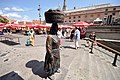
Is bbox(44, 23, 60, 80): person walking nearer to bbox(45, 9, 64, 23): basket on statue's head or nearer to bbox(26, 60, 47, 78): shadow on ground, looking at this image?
bbox(45, 9, 64, 23): basket on statue's head

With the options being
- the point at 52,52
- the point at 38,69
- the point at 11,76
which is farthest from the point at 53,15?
the point at 11,76

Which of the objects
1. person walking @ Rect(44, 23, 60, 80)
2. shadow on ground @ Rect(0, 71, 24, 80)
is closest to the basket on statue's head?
person walking @ Rect(44, 23, 60, 80)

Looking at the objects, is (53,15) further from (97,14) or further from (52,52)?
(97,14)

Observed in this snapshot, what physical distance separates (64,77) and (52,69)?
0.72 meters

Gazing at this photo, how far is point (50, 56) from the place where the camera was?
146 inches

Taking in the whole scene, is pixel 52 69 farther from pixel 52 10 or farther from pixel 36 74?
pixel 52 10

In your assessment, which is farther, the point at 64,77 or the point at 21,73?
the point at 21,73

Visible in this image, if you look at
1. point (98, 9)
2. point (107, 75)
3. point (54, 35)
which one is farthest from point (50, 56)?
point (98, 9)

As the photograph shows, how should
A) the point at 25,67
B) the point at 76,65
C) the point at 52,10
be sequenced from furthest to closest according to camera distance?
the point at 76,65, the point at 25,67, the point at 52,10

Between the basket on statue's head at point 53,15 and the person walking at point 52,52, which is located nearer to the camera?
the basket on statue's head at point 53,15

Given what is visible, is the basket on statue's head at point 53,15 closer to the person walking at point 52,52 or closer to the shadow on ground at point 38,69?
the person walking at point 52,52

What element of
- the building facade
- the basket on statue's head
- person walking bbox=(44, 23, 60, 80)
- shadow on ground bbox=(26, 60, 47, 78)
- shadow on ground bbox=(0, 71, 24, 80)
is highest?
the building facade

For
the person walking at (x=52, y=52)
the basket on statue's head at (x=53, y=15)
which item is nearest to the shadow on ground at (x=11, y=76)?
the person walking at (x=52, y=52)

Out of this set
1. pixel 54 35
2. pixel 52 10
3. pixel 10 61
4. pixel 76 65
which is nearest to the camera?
pixel 52 10
